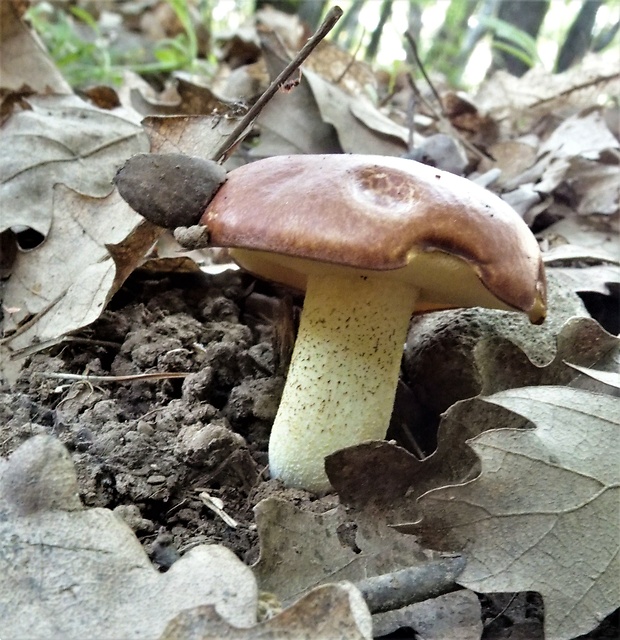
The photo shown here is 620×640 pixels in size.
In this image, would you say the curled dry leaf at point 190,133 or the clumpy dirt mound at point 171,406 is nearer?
the clumpy dirt mound at point 171,406

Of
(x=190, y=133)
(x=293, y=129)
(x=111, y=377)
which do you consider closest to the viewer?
(x=111, y=377)

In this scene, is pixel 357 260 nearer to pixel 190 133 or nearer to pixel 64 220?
pixel 190 133

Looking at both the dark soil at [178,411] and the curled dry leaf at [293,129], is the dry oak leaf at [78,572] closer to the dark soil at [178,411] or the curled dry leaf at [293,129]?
the dark soil at [178,411]

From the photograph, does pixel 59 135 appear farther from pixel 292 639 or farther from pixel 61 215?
pixel 292 639

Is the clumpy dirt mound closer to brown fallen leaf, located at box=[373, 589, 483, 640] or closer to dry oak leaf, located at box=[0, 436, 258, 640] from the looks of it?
dry oak leaf, located at box=[0, 436, 258, 640]

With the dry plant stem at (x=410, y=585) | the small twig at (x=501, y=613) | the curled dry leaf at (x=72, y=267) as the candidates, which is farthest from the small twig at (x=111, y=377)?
the small twig at (x=501, y=613)

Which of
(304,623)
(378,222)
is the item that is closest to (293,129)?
(378,222)

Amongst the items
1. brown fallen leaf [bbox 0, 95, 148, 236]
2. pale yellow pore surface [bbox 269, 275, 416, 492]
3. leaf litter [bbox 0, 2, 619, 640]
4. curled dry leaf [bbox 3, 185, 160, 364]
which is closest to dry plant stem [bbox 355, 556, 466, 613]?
leaf litter [bbox 0, 2, 619, 640]
